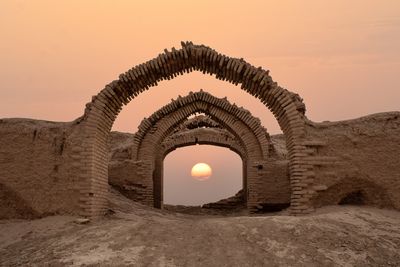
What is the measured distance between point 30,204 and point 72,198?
800mm

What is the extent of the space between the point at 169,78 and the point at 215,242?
411cm

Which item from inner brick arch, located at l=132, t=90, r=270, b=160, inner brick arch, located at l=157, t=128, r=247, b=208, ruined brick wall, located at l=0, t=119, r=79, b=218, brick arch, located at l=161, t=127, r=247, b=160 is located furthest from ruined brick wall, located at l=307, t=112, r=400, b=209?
brick arch, located at l=161, t=127, r=247, b=160

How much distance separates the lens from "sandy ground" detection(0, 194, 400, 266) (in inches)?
208

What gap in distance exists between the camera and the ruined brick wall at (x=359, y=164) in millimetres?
7664

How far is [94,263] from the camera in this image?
520cm

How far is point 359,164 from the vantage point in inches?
306

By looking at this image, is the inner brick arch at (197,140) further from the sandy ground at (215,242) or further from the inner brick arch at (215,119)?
the sandy ground at (215,242)

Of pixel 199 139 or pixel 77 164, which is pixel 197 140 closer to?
pixel 199 139

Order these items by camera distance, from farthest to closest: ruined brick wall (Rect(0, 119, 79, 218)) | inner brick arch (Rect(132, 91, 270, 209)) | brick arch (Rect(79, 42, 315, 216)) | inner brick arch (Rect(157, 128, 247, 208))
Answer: inner brick arch (Rect(157, 128, 247, 208)) → inner brick arch (Rect(132, 91, 270, 209)) → brick arch (Rect(79, 42, 315, 216)) → ruined brick wall (Rect(0, 119, 79, 218))

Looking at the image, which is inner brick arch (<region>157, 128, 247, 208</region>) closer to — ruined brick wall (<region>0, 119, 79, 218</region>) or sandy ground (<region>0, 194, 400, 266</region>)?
ruined brick wall (<region>0, 119, 79, 218</region>)

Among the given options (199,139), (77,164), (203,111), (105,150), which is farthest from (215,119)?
(77,164)

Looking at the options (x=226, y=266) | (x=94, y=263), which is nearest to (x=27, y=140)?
(x=94, y=263)

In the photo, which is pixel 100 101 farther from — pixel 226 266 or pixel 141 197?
pixel 141 197

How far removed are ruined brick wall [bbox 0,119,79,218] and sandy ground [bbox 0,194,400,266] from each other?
0.47 m
